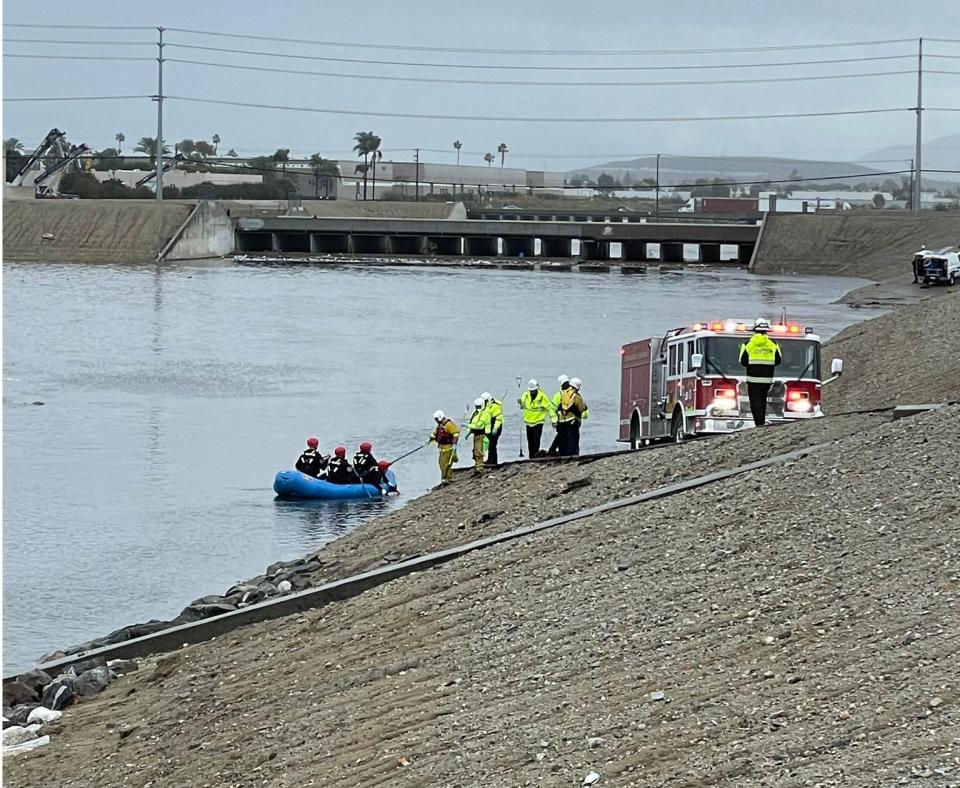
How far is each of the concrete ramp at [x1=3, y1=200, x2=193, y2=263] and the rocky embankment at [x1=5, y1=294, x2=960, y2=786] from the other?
93.1 metres

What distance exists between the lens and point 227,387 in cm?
4647

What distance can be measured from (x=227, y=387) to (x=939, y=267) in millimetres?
38832

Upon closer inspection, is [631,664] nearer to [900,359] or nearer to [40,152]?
[900,359]

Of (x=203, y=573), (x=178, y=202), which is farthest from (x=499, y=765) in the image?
(x=178, y=202)

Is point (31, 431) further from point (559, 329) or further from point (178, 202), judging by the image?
point (178, 202)

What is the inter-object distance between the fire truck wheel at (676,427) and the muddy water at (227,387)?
18.7ft

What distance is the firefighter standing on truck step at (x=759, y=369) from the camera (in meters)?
21.6

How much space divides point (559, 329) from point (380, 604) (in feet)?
166

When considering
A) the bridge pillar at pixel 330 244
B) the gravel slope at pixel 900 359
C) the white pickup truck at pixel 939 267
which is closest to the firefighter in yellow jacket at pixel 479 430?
the gravel slope at pixel 900 359

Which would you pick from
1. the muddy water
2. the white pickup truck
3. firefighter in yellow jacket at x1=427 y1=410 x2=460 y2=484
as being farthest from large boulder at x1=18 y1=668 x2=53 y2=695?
the white pickup truck

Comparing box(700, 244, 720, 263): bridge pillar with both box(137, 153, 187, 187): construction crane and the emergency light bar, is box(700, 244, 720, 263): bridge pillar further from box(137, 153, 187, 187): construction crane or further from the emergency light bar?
the emergency light bar

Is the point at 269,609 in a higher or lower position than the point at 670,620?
lower

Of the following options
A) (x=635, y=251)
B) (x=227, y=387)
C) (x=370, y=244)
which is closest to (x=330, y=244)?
(x=370, y=244)

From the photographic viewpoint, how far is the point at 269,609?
48.2ft
